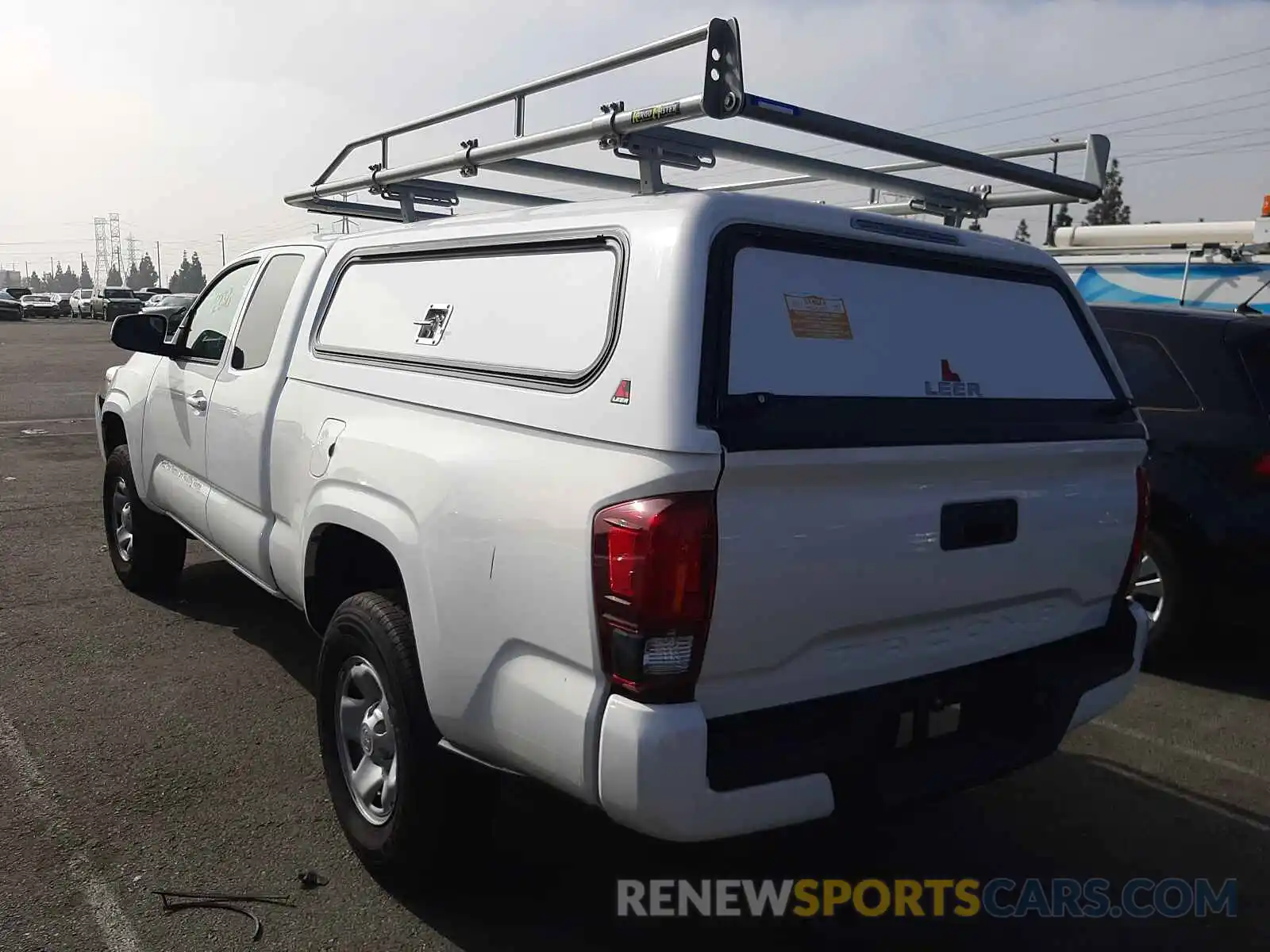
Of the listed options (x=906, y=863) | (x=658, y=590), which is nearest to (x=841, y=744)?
(x=658, y=590)

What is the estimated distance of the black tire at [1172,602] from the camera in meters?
5.04

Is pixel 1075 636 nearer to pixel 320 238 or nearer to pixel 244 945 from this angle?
pixel 244 945

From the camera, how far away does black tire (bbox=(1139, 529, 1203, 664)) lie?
16.5 feet

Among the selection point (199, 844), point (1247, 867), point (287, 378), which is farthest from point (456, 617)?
point (1247, 867)

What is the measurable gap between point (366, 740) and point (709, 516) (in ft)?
4.86

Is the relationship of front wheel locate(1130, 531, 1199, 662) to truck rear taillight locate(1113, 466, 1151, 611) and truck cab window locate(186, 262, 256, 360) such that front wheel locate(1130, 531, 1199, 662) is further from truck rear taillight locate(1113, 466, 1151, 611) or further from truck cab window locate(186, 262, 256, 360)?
truck cab window locate(186, 262, 256, 360)

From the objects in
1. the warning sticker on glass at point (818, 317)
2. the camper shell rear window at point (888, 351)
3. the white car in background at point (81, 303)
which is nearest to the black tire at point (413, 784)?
the camper shell rear window at point (888, 351)

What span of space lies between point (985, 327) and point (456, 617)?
66.7 inches

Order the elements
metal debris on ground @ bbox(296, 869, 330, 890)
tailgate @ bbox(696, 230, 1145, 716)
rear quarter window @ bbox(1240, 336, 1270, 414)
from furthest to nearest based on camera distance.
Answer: rear quarter window @ bbox(1240, 336, 1270, 414)
metal debris on ground @ bbox(296, 869, 330, 890)
tailgate @ bbox(696, 230, 1145, 716)

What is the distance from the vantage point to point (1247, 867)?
3.43m

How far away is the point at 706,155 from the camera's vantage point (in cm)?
310

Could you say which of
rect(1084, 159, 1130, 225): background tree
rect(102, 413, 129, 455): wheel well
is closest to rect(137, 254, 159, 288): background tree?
rect(1084, 159, 1130, 225): background tree

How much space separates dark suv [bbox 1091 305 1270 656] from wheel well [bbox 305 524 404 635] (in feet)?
12.1

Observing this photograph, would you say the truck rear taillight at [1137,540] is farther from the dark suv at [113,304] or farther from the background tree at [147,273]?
the background tree at [147,273]
